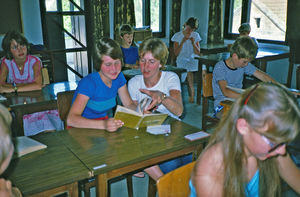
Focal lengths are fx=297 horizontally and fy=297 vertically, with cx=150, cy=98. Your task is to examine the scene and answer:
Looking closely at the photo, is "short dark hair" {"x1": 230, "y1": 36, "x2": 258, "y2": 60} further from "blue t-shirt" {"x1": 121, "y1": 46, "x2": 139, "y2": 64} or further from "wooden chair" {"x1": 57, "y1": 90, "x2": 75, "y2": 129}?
"blue t-shirt" {"x1": 121, "y1": 46, "x2": 139, "y2": 64}

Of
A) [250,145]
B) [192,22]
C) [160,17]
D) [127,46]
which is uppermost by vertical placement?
[160,17]

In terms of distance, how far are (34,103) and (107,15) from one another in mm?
3674

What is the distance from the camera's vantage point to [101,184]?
4.81 feet

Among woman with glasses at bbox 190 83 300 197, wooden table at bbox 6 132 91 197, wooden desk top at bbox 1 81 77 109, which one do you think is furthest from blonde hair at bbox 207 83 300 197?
wooden desk top at bbox 1 81 77 109

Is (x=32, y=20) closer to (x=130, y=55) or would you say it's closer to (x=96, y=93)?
(x=130, y=55)

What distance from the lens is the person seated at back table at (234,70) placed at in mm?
2721

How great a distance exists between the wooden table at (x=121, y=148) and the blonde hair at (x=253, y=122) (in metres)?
0.51

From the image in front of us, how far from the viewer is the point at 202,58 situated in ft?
15.4

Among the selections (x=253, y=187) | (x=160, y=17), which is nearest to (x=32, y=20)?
(x=160, y=17)

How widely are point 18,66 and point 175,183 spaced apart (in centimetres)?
237

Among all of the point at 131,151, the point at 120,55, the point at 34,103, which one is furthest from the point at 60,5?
the point at 131,151

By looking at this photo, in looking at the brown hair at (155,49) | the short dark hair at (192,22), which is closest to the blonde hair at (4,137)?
the brown hair at (155,49)

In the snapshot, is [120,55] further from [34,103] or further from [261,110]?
[261,110]

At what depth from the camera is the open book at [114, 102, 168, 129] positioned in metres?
1.82
